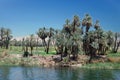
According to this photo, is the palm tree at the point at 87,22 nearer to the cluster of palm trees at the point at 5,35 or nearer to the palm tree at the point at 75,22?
the palm tree at the point at 75,22

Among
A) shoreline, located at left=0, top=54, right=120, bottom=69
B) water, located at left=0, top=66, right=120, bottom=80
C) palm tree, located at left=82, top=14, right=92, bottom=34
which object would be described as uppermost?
palm tree, located at left=82, top=14, right=92, bottom=34

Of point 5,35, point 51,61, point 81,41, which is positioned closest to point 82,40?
point 81,41

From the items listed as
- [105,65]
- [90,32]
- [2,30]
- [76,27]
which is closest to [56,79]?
[105,65]

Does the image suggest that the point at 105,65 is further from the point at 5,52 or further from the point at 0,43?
the point at 0,43

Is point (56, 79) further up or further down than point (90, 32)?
further down

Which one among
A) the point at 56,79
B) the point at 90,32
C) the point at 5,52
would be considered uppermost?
the point at 90,32

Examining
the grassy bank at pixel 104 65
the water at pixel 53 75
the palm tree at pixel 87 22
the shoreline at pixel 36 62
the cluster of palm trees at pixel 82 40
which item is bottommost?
the water at pixel 53 75

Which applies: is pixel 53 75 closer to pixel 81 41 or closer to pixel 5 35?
pixel 81 41

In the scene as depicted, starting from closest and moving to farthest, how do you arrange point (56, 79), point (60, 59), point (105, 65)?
point (56, 79) < point (105, 65) < point (60, 59)

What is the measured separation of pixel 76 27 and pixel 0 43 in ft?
217

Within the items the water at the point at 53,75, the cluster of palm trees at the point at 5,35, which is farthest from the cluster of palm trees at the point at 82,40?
the cluster of palm trees at the point at 5,35

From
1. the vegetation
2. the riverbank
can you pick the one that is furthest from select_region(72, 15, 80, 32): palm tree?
the riverbank

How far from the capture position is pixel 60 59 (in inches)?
5157

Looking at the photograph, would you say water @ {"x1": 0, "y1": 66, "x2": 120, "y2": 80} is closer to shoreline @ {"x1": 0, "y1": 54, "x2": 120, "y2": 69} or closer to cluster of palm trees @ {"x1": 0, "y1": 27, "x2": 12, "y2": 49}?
shoreline @ {"x1": 0, "y1": 54, "x2": 120, "y2": 69}
